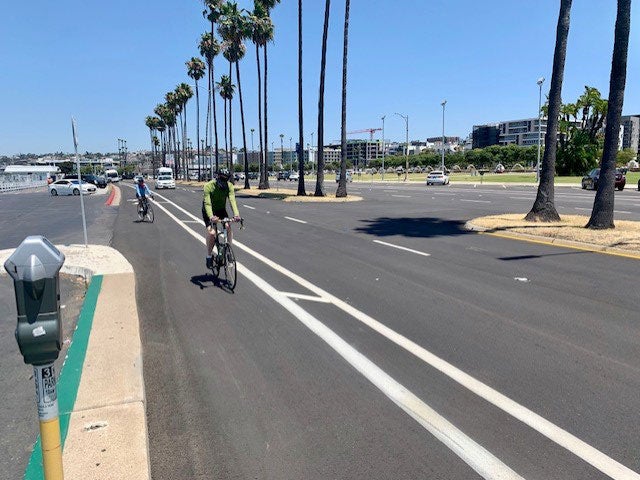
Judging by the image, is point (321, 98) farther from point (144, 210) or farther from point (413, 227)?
point (413, 227)

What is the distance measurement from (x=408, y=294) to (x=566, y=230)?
7.68 meters

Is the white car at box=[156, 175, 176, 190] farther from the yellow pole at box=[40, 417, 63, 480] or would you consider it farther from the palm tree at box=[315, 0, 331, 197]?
the yellow pole at box=[40, 417, 63, 480]

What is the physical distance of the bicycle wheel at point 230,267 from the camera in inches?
322

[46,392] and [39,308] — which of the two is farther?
[46,392]

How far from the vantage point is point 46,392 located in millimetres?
2312

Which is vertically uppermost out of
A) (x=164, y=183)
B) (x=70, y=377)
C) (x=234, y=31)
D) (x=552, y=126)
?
(x=234, y=31)

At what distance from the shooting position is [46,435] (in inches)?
91.9

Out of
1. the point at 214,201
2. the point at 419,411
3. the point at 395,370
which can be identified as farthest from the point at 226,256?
the point at 419,411

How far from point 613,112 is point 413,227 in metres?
6.40

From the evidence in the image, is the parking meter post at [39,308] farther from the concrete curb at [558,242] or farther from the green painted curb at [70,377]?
the concrete curb at [558,242]

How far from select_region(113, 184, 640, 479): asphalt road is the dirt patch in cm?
157

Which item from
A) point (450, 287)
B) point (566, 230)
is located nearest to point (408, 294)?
point (450, 287)

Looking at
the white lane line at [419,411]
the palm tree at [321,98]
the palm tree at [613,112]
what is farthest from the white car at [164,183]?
the white lane line at [419,411]

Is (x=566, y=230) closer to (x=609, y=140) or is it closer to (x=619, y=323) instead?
(x=609, y=140)
